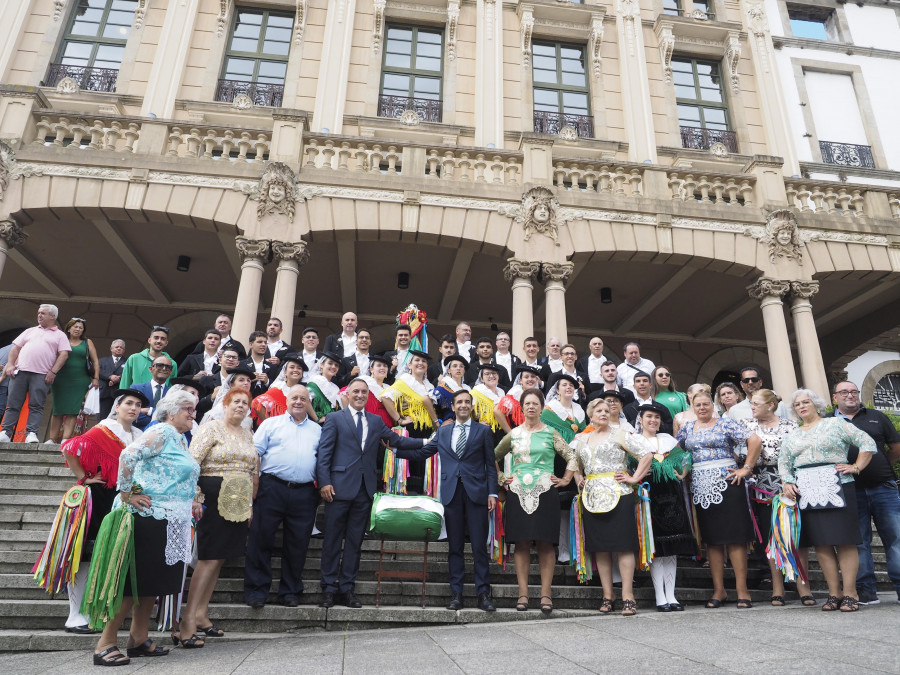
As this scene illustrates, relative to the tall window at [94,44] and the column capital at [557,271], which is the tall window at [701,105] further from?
the tall window at [94,44]

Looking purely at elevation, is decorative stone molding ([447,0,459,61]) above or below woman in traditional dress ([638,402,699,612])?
above

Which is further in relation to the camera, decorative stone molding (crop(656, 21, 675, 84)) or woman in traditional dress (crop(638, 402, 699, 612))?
decorative stone molding (crop(656, 21, 675, 84))

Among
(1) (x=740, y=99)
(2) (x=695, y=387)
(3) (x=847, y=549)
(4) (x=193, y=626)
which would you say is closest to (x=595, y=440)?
(2) (x=695, y=387)

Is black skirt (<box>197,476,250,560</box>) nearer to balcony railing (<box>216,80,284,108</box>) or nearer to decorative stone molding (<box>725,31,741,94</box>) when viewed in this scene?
balcony railing (<box>216,80,284,108</box>)

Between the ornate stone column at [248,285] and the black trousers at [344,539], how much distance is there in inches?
234

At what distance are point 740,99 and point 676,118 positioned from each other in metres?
2.20

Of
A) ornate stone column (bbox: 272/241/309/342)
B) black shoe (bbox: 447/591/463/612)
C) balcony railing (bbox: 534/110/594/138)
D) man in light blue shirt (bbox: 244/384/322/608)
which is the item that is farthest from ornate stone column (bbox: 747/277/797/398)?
man in light blue shirt (bbox: 244/384/322/608)

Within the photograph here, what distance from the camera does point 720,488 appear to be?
557 cm

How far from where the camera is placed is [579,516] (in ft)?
19.1

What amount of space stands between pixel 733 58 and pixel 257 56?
13.1 meters

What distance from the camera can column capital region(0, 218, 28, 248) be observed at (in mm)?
10883

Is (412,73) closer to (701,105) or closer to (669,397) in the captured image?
(701,105)

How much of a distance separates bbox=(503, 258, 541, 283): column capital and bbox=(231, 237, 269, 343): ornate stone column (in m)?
4.59

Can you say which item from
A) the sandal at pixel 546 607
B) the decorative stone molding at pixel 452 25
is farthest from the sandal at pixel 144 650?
the decorative stone molding at pixel 452 25
